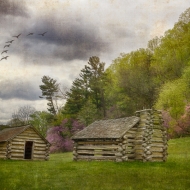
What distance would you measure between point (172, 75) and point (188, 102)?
8.89 meters

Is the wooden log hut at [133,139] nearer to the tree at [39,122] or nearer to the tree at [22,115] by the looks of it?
the tree at [22,115]

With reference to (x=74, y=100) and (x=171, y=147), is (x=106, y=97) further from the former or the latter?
(x=171, y=147)

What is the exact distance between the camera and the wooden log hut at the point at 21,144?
26984mm

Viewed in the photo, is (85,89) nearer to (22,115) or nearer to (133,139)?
(22,115)

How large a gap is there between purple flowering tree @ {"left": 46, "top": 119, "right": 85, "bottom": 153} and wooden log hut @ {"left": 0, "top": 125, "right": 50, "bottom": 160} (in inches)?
839

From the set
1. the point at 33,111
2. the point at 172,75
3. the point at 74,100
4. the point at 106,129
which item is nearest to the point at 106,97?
the point at 74,100

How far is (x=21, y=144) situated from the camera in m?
27.8

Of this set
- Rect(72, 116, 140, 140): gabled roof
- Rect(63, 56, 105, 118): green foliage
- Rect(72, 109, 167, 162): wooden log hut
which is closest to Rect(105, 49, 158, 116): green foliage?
Rect(63, 56, 105, 118): green foliage

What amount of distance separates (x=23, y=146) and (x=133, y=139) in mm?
11100

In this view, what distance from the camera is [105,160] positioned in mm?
22781

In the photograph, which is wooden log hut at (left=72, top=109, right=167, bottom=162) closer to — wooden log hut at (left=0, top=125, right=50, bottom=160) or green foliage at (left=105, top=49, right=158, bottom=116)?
wooden log hut at (left=0, top=125, right=50, bottom=160)

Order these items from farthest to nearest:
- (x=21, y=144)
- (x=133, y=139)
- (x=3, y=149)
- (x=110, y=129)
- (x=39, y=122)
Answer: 1. (x=39, y=122)
2. (x=21, y=144)
3. (x=3, y=149)
4. (x=110, y=129)
5. (x=133, y=139)

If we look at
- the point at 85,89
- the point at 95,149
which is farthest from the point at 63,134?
the point at 95,149

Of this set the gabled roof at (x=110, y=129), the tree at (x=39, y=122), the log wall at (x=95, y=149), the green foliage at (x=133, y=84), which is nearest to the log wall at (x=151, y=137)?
the gabled roof at (x=110, y=129)
